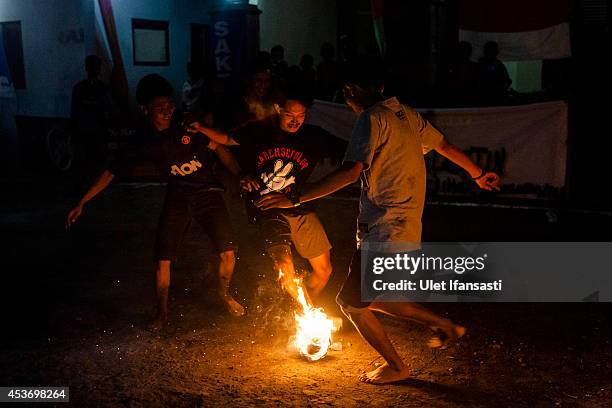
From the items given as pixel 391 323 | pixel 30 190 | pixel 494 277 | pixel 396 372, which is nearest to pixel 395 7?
pixel 30 190

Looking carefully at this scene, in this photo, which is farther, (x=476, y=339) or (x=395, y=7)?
(x=395, y=7)

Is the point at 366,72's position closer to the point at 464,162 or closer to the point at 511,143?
the point at 464,162

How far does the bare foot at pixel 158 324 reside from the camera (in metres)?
5.49

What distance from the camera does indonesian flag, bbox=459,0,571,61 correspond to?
39.2 feet

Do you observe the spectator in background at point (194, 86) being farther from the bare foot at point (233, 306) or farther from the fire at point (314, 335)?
the fire at point (314, 335)

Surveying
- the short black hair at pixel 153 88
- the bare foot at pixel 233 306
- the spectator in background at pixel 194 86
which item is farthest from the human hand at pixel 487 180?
the spectator in background at pixel 194 86

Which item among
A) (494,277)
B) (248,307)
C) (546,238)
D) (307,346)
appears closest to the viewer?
(307,346)

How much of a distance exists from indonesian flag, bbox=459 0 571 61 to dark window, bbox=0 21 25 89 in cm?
1103

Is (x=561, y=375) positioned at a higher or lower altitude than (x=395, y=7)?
lower

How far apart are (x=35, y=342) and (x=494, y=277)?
3.93 m

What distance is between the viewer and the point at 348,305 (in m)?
4.29

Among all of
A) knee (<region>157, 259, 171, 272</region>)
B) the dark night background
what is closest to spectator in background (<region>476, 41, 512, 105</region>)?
the dark night background

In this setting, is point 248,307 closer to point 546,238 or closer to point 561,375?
point 561,375

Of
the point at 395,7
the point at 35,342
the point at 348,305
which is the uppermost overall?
the point at 395,7
